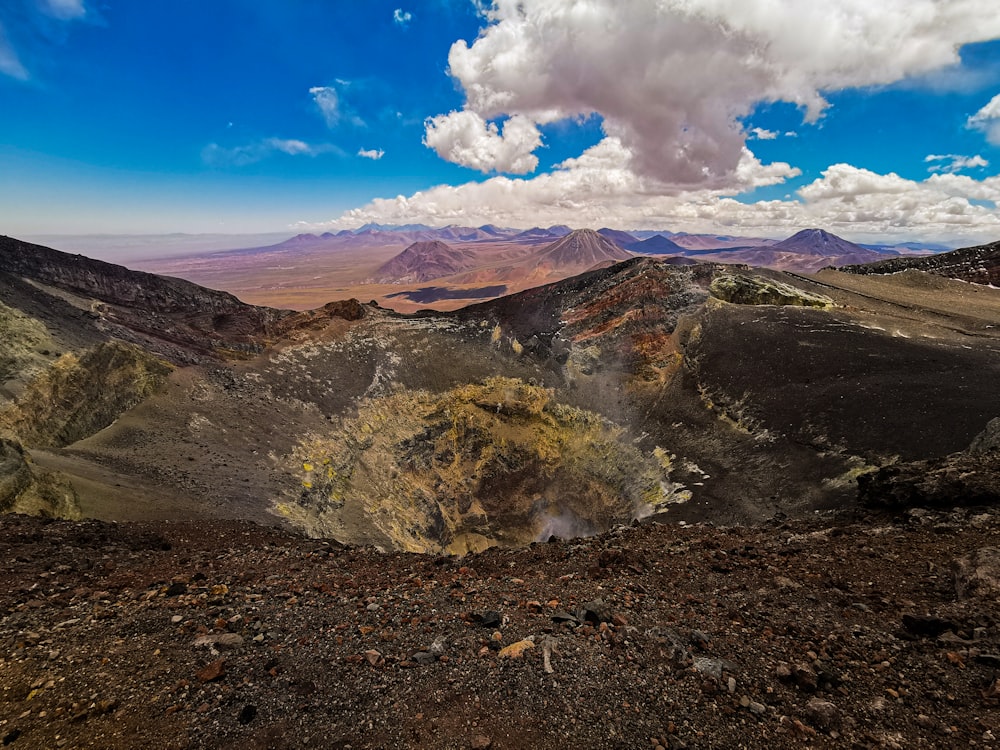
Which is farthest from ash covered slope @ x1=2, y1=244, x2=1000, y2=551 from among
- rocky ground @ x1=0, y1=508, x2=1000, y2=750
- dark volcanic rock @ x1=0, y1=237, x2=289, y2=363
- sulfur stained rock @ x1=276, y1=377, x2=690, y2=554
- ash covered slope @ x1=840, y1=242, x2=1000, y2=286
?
rocky ground @ x1=0, y1=508, x2=1000, y2=750

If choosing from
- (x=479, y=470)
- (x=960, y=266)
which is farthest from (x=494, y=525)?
(x=960, y=266)

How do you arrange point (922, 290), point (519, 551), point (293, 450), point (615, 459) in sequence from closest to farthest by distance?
point (519, 551), point (293, 450), point (615, 459), point (922, 290)

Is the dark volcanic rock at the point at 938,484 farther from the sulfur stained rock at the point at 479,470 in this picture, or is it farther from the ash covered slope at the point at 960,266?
the ash covered slope at the point at 960,266

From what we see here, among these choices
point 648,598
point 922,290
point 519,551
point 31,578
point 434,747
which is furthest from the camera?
point 922,290

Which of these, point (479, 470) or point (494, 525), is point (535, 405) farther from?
point (494, 525)

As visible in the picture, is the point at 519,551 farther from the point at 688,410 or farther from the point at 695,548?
the point at 688,410

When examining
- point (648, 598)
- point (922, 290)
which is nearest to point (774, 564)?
point (648, 598)

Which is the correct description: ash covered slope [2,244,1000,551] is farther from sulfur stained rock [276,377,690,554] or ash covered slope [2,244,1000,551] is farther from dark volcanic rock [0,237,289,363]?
dark volcanic rock [0,237,289,363]

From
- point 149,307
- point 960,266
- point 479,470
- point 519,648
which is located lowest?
point 479,470
